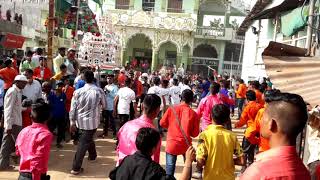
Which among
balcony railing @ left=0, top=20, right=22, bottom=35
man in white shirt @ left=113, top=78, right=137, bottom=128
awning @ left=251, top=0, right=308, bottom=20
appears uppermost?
awning @ left=251, top=0, right=308, bottom=20

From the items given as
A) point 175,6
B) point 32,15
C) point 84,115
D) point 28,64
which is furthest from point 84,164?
point 175,6

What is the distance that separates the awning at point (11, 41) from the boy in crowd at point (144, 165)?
16.6 metres

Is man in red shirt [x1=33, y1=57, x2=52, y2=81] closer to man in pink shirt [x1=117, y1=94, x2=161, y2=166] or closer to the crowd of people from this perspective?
the crowd of people

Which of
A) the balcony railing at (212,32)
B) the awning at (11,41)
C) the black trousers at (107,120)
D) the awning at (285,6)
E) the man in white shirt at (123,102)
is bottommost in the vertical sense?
the black trousers at (107,120)

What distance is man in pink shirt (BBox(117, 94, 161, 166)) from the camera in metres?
3.78

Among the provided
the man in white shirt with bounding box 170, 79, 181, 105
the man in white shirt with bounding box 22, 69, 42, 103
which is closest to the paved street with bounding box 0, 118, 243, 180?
the man in white shirt with bounding box 22, 69, 42, 103

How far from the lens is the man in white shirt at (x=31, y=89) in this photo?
7500 mm

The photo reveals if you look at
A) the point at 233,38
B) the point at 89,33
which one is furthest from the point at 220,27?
the point at 89,33

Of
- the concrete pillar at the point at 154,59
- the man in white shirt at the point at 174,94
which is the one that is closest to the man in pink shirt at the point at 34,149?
the man in white shirt at the point at 174,94

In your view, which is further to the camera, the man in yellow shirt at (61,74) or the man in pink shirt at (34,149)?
the man in yellow shirt at (61,74)

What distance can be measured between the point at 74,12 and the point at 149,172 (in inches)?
422

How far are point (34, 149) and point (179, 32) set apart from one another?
28.0 m

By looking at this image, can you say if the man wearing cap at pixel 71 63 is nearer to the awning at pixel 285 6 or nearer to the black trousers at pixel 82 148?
the black trousers at pixel 82 148

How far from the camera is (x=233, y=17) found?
1385 inches
